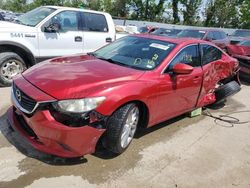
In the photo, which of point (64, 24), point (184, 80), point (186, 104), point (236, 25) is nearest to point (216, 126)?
point (186, 104)

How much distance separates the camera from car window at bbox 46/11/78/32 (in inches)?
304

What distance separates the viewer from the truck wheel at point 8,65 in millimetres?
6992

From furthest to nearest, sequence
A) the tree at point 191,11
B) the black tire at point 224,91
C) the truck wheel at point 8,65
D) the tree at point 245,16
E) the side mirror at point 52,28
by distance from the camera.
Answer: the tree at point 191,11 → the tree at point 245,16 → the side mirror at point 52,28 → the truck wheel at point 8,65 → the black tire at point 224,91

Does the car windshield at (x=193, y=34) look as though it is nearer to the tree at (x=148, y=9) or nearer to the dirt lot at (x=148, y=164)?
the dirt lot at (x=148, y=164)

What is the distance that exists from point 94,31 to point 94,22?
0.24 m

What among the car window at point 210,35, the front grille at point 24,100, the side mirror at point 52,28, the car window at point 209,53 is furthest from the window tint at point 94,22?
the car window at point 210,35

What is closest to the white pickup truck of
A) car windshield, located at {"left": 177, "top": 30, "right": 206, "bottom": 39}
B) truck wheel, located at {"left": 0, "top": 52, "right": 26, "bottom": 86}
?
truck wheel, located at {"left": 0, "top": 52, "right": 26, "bottom": 86}

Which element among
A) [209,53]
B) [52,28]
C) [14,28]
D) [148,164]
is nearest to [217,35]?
[209,53]

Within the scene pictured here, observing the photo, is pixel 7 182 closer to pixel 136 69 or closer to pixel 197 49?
pixel 136 69

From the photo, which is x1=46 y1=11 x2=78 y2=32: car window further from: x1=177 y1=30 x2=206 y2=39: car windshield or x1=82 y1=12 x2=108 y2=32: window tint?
x1=177 y1=30 x2=206 y2=39: car windshield

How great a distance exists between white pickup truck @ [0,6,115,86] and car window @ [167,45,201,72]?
353 centimetres

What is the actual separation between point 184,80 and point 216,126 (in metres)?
1.36

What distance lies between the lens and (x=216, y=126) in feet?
19.4

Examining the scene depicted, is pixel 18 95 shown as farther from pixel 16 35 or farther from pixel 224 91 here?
pixel 224 91
